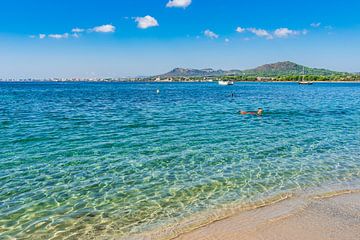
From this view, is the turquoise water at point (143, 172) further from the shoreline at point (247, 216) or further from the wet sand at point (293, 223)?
the wet sand at point (293, 223)

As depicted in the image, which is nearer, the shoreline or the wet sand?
the wet sand

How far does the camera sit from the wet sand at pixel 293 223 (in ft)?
32.7

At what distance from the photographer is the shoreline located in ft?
33.4

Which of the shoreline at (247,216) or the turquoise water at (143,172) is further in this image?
the turquoise water at (143,172)

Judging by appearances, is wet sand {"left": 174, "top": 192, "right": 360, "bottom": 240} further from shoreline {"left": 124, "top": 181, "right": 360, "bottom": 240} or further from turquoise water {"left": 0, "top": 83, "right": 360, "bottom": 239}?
turquoise water {"left": 0, "top": 83, "right": 360, "bottom": 239}

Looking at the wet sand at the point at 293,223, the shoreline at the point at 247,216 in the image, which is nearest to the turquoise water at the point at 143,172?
the shoreline at the point at 247,216

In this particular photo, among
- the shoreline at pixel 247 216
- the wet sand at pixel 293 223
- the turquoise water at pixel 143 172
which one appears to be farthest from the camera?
the turquoise water at pixel 143 172

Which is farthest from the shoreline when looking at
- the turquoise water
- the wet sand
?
the turquoise water

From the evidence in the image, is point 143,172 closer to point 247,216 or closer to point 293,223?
point 247,216

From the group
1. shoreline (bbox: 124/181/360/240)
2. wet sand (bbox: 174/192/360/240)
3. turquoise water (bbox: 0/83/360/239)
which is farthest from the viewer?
turquoise water (bbox: 0/83/360/239)

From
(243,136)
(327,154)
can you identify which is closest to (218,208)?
(327,154)

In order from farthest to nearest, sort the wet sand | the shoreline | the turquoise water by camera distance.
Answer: the turquoise water < the shoreline < the wet sand

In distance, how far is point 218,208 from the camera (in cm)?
1240

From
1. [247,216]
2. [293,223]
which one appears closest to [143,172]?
[247,216]
